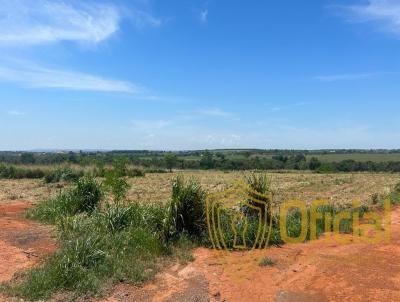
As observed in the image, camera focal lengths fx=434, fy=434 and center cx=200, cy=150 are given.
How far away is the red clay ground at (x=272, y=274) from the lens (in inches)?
224

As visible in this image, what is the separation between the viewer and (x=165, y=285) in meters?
6.12

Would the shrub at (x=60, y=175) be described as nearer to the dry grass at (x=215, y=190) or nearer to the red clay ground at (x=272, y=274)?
the dry grass at (x=215, y=190)

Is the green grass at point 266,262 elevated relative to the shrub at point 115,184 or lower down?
lower down

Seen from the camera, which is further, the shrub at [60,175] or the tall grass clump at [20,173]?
the tall grass clump at [20,173]

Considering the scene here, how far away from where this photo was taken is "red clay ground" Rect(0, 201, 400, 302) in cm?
569

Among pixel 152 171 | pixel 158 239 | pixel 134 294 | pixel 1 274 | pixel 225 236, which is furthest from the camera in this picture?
pixel 152 171

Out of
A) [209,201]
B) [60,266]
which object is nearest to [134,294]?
[60,266]

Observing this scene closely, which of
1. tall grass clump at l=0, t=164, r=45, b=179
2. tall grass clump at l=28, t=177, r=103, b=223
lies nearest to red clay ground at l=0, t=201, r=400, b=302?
tall grass clump at l=28, t=177, r=103, b=223

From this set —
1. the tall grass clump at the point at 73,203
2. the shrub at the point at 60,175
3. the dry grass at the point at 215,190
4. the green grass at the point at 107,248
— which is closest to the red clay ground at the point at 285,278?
the green grass at the point at 107,248

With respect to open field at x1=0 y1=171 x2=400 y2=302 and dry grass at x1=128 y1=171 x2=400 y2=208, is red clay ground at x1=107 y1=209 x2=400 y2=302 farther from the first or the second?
dry grass at x1=128 y1=171 x2=400 y2=208

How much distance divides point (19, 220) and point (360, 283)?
8061 mm

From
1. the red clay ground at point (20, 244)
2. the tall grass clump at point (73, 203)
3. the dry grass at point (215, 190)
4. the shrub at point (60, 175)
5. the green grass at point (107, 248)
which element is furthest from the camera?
the shrub at point (60, 175)

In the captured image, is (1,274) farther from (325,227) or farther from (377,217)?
(377,217)

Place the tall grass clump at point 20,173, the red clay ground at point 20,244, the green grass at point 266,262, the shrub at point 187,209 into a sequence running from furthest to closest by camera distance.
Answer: the tall grass clump at point 20,173
the shrub at point 187,209
the green grass at point 266,262
the red clay ground at point 20,244
